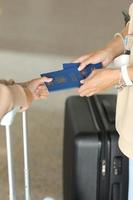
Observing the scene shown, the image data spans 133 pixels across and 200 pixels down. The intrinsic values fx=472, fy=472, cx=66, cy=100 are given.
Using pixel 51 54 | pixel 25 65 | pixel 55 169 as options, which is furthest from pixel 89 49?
pixel 55 169

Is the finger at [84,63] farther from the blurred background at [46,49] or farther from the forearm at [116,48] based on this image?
the blurred background at [46,49]

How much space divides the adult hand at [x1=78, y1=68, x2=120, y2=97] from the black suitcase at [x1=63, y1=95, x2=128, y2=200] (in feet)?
0.93

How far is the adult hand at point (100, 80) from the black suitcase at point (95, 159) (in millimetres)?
284

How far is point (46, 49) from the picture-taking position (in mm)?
3316

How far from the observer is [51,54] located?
3.24 metres

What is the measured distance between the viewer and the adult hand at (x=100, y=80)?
3.95 feet

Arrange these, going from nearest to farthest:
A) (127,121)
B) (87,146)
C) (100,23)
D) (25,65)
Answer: (127,121) < (87,146) < (25,65) < (100,23)

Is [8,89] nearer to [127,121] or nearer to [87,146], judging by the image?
[127,121]

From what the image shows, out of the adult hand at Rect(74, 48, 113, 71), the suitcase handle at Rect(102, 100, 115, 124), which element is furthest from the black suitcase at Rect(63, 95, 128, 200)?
the adult hand at Rect(74, 48, 113, 71)

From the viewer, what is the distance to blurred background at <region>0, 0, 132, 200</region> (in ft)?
6.97

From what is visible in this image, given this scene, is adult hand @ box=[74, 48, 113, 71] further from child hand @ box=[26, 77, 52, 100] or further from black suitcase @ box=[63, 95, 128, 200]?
black suitcase @ box=[63, 95, 128, 200]

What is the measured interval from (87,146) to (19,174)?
67 cm

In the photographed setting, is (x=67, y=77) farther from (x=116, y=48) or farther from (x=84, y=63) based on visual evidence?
(x=116, y=48)

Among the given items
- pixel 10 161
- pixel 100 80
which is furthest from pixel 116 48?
pixel 10 161
